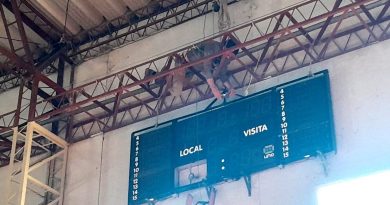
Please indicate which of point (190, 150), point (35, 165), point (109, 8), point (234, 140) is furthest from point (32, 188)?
point (234, 140)

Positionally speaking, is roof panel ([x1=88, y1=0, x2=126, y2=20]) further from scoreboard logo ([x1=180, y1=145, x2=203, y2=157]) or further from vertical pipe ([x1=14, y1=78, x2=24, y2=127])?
scoreboard logo ([x1=180, y1=145, x2=203, y2=157])

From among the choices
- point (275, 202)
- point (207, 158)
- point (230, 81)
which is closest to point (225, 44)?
point (230, 81)

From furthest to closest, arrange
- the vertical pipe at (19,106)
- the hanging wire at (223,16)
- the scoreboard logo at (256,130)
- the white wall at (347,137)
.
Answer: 1. the vertical pipe at (19,106)
2. the hanging wire at (223,16)
3. the scoreboard logo at (256,130)
4. the white wall at (347,137)

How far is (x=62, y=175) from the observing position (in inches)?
610

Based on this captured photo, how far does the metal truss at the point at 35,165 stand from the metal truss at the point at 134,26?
7.08ft

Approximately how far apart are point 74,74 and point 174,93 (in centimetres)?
360

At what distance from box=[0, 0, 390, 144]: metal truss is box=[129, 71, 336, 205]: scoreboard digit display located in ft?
1.87

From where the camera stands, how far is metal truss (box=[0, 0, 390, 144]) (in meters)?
13.0

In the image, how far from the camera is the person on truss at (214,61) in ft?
43.8

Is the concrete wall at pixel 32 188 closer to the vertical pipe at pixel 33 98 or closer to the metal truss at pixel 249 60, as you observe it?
the metal truss at pixel 249 60

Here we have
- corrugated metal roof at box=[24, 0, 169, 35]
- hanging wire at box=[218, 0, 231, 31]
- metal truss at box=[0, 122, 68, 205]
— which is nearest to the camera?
hanging wire at box=[218, 0, 231, 31]

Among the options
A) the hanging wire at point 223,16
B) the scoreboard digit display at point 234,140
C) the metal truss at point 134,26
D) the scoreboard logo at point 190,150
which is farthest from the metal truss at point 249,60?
the scoreboard logo at point 190,150

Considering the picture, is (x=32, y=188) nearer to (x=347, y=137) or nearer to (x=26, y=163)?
(x=26, y=163)

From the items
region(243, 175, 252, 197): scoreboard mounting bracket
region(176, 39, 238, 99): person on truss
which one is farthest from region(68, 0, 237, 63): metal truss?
region(243, 175, 252, 197): scoreboard mounting bracket
